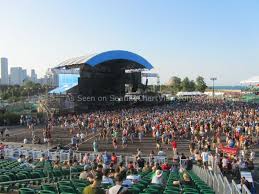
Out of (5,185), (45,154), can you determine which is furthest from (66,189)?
(45,154)

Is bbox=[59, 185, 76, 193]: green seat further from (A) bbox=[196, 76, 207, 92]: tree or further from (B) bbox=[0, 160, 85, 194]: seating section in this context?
(A) bbox=[196, 76, 207, 92]: tree

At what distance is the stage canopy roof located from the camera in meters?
55.5

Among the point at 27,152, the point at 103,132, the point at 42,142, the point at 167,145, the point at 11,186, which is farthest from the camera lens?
the point at 103,132

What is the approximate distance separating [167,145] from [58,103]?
90.7 feet

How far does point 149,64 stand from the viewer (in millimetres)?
64562

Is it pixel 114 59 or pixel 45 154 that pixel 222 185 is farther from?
pixel 114 59

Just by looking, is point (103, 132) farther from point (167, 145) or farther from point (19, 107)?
point (19, 107)

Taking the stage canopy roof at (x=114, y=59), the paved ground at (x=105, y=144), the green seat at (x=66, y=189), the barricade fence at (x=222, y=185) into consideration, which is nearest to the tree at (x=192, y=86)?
the stage canopy roof at (x=114, y=59)

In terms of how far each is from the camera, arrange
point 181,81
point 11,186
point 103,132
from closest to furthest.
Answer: point 11,186
point 103,132
point 181,81

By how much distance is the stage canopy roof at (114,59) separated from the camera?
55.5 metres

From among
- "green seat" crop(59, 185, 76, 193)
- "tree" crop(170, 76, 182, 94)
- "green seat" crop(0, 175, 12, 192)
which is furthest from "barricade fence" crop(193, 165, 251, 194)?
"tree" crop(170, 76, 182, 94)

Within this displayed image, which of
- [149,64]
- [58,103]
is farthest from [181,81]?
[58,103]

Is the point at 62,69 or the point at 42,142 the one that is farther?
the point at 62,69

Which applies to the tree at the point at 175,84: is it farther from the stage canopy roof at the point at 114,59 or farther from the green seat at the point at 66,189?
the green seat at the point at 66,189
